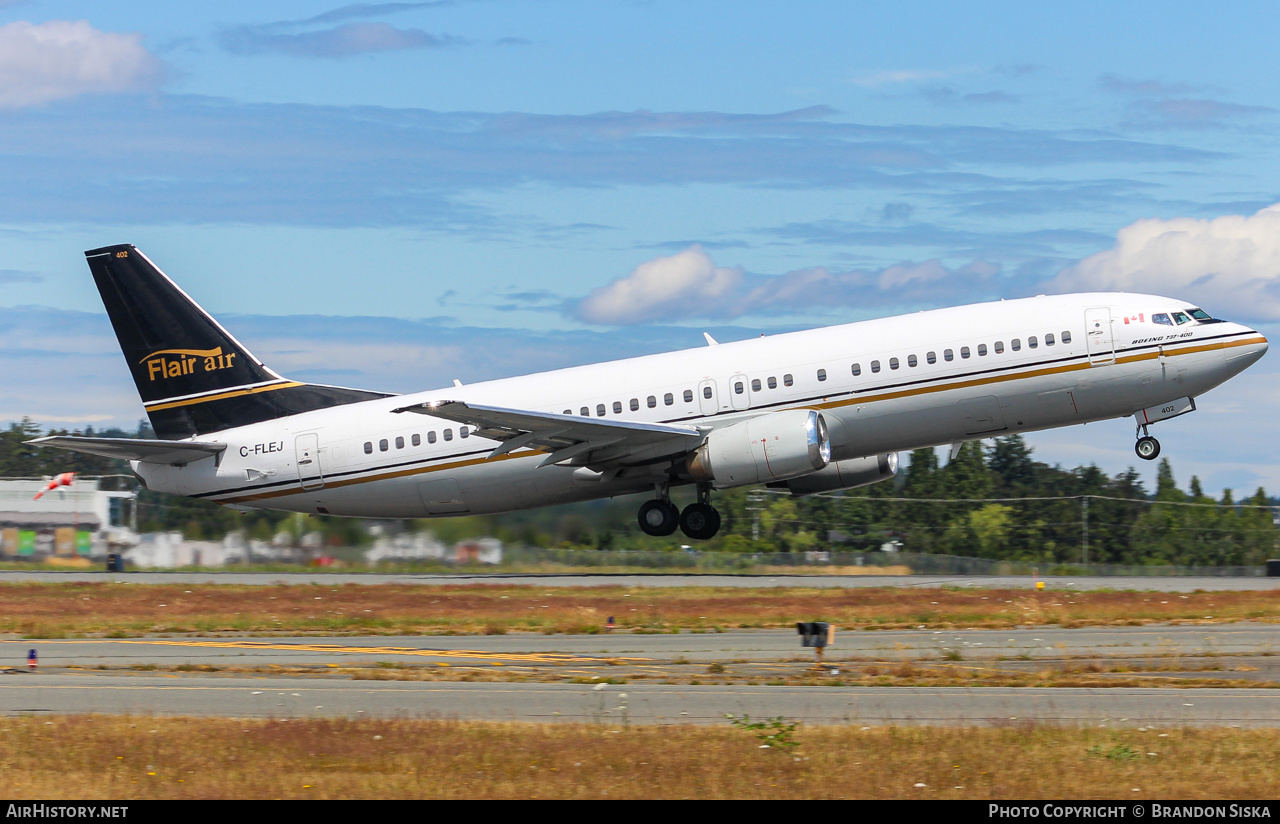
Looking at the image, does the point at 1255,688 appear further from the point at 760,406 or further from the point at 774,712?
the point at 760,406

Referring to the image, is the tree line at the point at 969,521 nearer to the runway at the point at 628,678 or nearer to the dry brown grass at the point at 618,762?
the runway at the point at 628,678

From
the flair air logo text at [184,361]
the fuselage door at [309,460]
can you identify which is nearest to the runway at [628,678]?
the fuselage door at [309,460]

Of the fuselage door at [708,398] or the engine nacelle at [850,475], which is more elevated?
the fuselage door at [708,398]

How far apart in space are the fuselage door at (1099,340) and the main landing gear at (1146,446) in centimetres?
224

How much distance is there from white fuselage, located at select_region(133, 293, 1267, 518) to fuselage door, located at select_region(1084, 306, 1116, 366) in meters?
0.03

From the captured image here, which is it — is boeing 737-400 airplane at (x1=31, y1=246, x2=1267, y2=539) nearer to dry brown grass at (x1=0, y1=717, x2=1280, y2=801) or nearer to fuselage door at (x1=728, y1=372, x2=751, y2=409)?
fuselage door at (x1=728, y1=372, x2=751, y2=409)

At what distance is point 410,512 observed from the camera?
35969mm

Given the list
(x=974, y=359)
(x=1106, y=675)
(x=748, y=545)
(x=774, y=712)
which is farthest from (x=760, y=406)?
(x=748, y=545)

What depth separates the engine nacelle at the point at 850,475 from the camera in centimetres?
3438

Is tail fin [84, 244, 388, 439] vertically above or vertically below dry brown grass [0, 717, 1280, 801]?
above

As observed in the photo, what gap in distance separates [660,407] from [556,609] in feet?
19.3

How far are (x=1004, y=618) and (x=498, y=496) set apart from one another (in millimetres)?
13740

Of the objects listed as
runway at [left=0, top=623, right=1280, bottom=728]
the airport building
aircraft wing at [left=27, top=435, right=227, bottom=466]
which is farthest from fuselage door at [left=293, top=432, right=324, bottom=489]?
the airport building

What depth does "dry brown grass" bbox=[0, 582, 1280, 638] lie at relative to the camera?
27.1 metres
